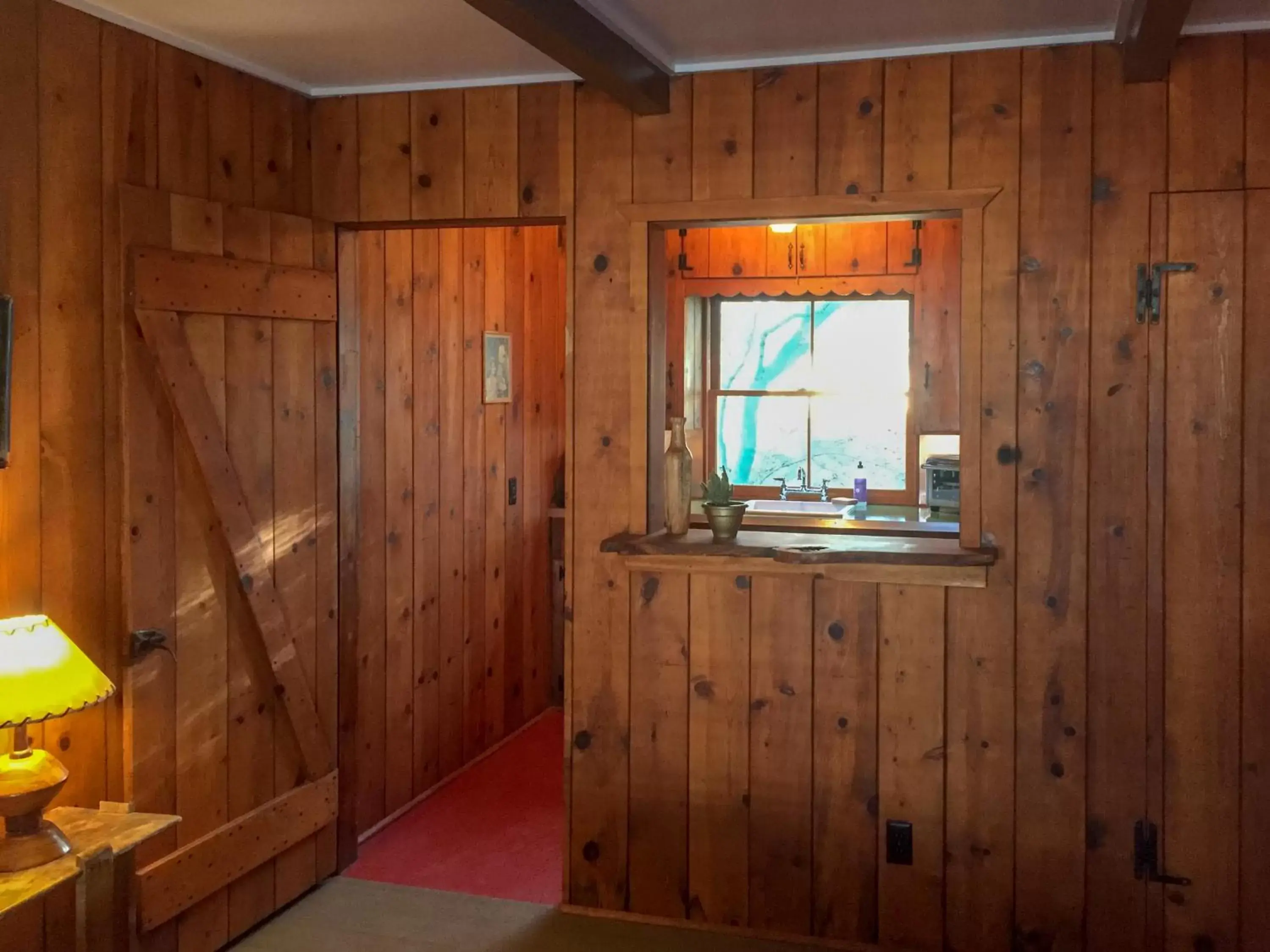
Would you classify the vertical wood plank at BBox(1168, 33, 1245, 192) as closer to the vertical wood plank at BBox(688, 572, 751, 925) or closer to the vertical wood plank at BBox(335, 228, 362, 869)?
the vertical wood plank at BBox(688, 572, 751, 925)

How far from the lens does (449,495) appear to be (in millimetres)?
4605

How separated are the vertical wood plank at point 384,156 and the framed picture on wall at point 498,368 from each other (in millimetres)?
1282

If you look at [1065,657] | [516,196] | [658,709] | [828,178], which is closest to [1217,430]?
[1065,657]

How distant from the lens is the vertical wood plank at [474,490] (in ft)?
15.5

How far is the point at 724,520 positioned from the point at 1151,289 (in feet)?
4.07

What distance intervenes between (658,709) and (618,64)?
1754mm

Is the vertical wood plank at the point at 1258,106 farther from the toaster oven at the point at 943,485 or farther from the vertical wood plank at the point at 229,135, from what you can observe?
the toaster oven at the point at 943,485

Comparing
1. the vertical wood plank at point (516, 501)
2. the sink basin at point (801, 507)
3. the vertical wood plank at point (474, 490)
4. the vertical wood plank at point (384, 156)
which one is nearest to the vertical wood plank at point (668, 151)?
the vertical wood plank at point (384, 156)

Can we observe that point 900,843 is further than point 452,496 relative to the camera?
No

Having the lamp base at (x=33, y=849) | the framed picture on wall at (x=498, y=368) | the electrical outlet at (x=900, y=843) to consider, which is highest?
the framed picture on wall at (x=498, y=368)

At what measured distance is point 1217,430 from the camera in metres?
2.98

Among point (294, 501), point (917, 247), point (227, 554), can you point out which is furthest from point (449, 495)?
point (917, 247)

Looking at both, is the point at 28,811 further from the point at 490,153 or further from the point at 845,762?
the point at 490,153

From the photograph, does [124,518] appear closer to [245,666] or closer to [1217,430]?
[245,666]
